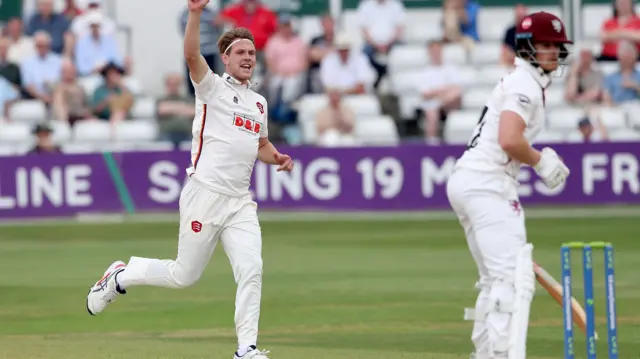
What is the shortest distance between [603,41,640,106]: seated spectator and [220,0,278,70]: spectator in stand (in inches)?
190

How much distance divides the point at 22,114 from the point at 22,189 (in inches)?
67.3

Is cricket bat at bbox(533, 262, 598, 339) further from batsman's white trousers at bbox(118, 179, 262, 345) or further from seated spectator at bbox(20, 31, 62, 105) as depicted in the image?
seated spectator at bbox(20, 31, 62, 105)

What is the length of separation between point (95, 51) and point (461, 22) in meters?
5.39

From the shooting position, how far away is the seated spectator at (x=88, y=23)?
19.8m

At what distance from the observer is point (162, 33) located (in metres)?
21.4

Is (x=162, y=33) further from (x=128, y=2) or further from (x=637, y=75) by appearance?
(x=637, y=75)

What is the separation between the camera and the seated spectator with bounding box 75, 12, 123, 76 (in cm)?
1981

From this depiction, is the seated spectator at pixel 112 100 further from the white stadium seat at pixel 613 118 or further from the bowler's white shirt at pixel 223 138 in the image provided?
the bowler's white shirt at pixel 223 138

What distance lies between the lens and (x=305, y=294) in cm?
1159

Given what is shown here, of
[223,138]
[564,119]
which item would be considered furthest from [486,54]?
[223,138]

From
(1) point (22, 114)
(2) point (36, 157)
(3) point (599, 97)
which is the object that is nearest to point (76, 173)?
(2) point (36, 157)

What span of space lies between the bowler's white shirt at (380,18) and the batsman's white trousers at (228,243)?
12.8 metres

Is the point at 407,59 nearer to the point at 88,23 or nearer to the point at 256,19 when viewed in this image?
the point at 256,19

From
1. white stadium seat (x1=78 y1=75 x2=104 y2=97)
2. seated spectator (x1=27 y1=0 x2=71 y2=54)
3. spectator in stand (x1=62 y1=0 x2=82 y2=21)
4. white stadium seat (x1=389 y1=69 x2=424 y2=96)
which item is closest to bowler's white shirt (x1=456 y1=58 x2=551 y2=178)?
Answer: white stadium seat (x1=389 y1=69 x2=424 y2=96)
